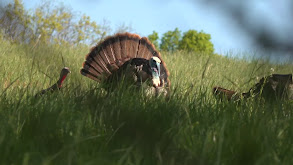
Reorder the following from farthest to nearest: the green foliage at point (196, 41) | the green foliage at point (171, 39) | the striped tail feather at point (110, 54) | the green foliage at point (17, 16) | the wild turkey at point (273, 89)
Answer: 1. the green foliage at point (171, 39)
2. the green foliage at point (196, 41)
3. the green foliage at point (17, 16)
4. the striped tail feather at point (110, 54)
5. the wild turkey at point (273, 89)

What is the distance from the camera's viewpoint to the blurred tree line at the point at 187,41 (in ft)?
55.6

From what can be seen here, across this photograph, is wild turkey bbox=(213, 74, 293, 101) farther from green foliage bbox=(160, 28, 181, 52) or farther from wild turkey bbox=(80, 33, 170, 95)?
green foliage bbox=(160, 28, 181, 52)

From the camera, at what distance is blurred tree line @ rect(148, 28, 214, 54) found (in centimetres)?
1695

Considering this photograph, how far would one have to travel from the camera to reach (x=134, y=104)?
280 cm

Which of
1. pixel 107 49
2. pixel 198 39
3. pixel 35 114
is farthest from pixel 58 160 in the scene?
pixel 198 39

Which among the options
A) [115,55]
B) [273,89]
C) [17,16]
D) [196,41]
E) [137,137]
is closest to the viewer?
[137,137]

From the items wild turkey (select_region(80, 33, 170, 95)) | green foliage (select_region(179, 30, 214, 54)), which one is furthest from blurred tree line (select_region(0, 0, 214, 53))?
wild turkey (select_region(80, 33, 170, 95))

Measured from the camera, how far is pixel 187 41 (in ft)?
56.1

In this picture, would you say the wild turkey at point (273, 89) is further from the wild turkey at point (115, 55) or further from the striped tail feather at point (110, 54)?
the striped tail feather at point (110, 54)

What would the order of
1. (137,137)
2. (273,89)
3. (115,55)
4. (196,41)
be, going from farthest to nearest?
(196,41) < (115,55) < (273,89) < (137,137)

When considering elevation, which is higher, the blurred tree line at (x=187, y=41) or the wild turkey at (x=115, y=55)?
the blurred tree line at (x=187, y=41)

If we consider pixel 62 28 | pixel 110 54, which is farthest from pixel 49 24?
pixel 110 54

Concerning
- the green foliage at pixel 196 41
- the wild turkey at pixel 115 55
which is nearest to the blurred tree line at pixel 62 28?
the green foliage at pixel 196 41

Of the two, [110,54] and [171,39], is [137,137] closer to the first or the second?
[110,54]
